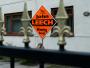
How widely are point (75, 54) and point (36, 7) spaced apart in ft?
49.4

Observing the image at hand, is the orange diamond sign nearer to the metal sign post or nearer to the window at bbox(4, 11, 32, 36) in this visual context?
the metal sign post

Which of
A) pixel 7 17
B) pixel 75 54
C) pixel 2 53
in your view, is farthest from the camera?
pixel 7 17

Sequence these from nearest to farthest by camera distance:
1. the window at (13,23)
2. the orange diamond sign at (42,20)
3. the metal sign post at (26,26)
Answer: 1. the metal sign post at (26,26)
2. the orange diamond sign at (42,20)
3. the window at (13,23)

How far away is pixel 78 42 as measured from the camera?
14.5m

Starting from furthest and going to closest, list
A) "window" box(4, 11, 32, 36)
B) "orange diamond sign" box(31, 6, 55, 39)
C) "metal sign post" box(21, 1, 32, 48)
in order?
"window" box(4, 11, 32, 36) → "orange diamond sign" box(31, 6, 55, 39) → "metal sign post" box(21, 1, 32, 48)

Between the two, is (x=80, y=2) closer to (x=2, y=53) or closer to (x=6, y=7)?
(x=6, y=7)

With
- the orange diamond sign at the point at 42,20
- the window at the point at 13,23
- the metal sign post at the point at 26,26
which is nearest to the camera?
the metal sign post at the point at 26,26

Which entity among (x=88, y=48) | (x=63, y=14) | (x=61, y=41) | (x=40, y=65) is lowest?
(x=88, y=48)

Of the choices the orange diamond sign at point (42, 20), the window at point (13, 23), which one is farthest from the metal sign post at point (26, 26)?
the window at point (13, 23)

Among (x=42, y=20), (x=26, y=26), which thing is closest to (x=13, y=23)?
(x=42, y=20)

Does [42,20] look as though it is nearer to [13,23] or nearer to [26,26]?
[26,26]

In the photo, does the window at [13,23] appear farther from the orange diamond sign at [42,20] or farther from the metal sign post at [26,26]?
the metal sign post at [26,26]

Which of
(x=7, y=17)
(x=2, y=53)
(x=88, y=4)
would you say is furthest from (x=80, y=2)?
(x=2, y=53)

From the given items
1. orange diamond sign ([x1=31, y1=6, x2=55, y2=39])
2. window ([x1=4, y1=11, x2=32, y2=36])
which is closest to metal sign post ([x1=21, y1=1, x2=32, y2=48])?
orange diamond sign ([x1=31, y1=6, x2=55, y2=39])
